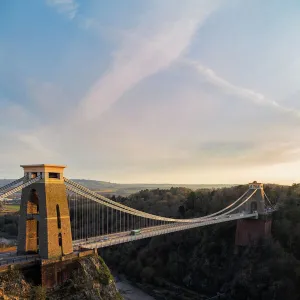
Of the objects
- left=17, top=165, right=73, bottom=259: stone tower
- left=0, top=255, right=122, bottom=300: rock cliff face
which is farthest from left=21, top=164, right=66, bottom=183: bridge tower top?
left=0, top=255, right=122, bottom=300: rock cliff face

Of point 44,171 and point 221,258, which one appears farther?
point 221,258

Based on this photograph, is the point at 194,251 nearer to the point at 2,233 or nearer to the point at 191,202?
the point at 191,202

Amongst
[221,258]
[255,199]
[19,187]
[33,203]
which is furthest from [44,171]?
[255,199]

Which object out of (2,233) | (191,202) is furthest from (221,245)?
(2,233)

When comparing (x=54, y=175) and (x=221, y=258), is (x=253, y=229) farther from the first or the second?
(x=54, y=175)

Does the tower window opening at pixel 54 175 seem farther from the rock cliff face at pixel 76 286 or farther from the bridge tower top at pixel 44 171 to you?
the rock cliff face at pixel 76 286

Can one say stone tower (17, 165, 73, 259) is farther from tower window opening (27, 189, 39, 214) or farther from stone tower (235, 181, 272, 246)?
stone tower (235, 181, 272, 246)
